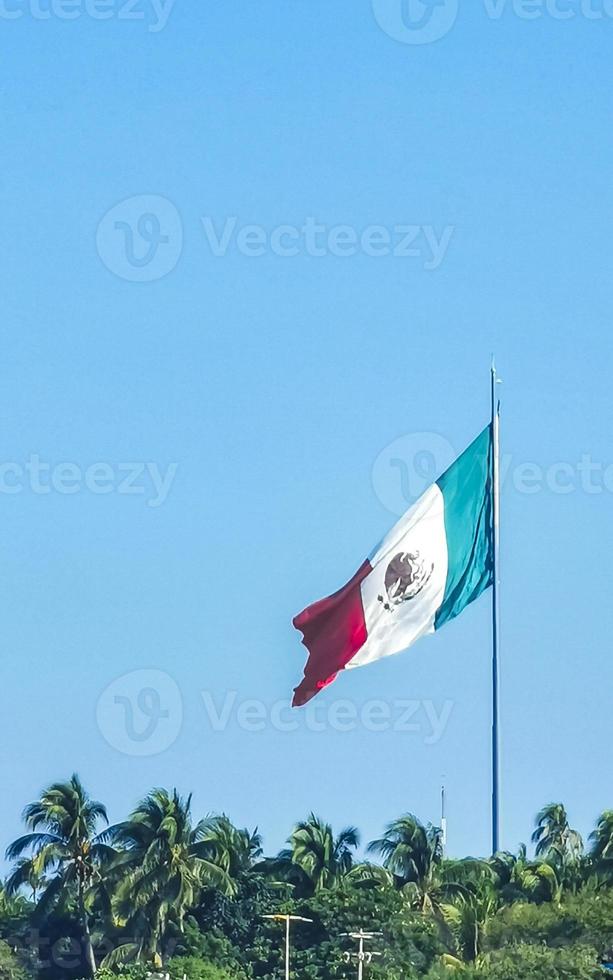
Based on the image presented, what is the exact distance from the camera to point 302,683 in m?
48.4

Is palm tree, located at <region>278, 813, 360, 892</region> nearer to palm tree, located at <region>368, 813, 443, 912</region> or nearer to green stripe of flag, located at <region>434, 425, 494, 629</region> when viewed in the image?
palm tree, located at <region>368, 813, 443, 912</region>

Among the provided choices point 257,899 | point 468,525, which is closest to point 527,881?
point 257,899

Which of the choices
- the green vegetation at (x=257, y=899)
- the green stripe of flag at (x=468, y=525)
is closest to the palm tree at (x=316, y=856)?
the green vegetation at (x=257, y=899)

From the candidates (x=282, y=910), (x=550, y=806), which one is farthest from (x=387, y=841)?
(x=550, y=806)

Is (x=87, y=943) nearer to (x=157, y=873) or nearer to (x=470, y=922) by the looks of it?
(x=157, y=873)

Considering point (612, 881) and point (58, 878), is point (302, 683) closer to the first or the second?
point (612, 881)

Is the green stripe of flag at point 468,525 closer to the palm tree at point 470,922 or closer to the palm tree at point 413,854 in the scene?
the palm tree at point 470,922

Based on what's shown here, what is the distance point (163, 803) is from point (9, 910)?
17094 mm

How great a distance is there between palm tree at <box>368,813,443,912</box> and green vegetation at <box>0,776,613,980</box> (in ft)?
0.16

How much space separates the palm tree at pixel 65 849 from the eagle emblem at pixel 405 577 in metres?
31.2

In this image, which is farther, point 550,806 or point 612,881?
point 550,806

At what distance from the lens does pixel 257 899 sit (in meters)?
77.3

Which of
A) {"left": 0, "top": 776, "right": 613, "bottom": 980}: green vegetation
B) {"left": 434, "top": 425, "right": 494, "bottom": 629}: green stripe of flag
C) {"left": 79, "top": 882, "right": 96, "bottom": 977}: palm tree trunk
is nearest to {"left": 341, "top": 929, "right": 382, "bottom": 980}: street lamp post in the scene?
{"left": 0, "top": 776, "right": 613, "bottom": 980}: green vegetation

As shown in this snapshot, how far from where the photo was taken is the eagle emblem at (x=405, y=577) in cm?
4972
